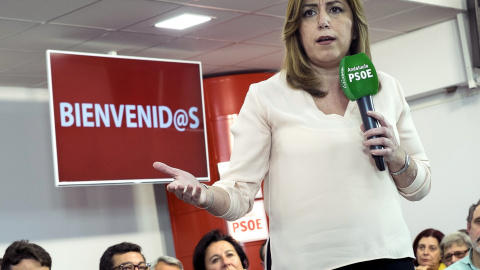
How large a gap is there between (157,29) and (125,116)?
831 mm

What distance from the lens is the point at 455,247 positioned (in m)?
6.83

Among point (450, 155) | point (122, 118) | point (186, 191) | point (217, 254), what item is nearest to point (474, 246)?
point (217, 254)

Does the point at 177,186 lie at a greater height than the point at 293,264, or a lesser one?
greater

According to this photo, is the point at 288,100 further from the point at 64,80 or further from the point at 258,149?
the point at 64,80

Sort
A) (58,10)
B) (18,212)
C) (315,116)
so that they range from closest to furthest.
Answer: (315,116) < (58,10) < (18,212)

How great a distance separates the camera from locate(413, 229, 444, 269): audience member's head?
7.73m

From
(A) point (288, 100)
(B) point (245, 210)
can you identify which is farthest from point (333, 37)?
(B) point (245, 210)

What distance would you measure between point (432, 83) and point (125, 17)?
3.36 m

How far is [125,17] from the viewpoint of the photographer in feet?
22.4

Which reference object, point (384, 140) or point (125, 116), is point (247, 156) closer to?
point (384, 140)

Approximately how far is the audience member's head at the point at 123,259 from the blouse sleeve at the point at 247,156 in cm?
407

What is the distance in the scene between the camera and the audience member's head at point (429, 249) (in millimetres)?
7730

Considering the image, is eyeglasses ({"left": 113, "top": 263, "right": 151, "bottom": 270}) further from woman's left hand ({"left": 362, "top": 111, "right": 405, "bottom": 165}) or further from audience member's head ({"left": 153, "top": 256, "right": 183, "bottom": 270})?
woman's left hand ({"left": 362, "top": 111, "right": 405, "bottom": 165})

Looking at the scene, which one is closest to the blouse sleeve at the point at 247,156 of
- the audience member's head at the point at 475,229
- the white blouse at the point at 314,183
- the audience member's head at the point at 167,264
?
the white blouse at the point at 314,183
